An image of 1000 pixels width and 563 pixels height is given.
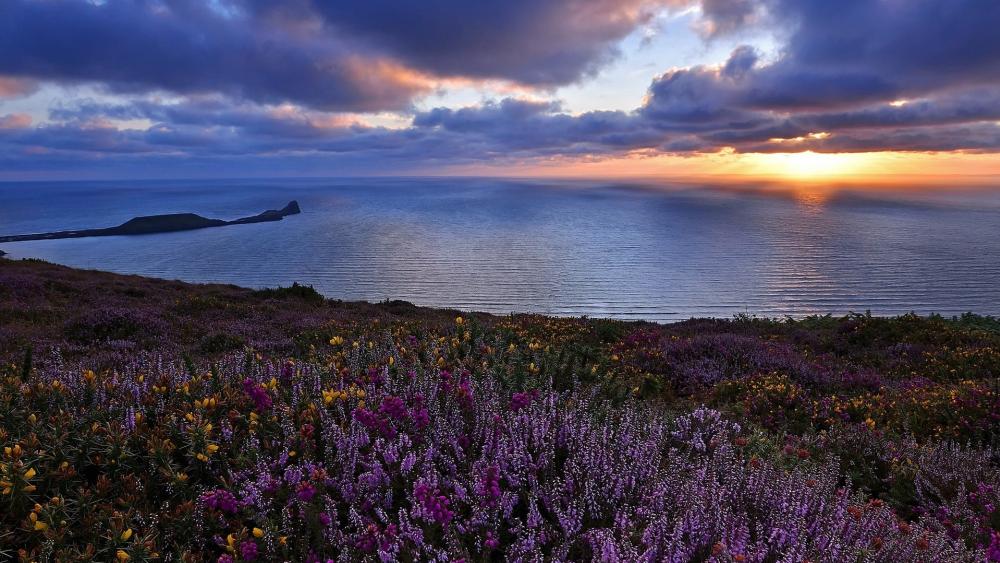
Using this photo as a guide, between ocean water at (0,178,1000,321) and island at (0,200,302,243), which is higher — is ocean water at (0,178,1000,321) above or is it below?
below

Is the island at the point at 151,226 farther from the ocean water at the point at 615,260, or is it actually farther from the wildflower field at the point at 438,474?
the wildflower field at the point at 438,474

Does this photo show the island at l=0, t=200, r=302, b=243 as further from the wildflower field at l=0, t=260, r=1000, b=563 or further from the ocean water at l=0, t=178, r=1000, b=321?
the wildflower field at l=0, t=260, r=1000, b=563

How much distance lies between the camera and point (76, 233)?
448ft

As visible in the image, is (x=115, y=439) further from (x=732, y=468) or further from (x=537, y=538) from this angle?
(x=732, y=468)

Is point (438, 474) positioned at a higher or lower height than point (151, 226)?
lower

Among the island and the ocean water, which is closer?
the ocean water

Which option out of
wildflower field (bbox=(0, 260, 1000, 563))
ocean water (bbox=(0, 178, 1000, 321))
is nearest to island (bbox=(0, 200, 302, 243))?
ocean water (bbox=(0, 178, 1000, 321))

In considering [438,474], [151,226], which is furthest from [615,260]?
[151,226]

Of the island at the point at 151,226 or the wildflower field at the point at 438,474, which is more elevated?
the island at the point at 151,226

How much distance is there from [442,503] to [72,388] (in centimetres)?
413

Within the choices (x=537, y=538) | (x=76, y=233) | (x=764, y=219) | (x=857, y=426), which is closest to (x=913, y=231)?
(x=764, y=219)

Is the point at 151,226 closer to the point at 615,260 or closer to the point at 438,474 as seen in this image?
the point at 615,260

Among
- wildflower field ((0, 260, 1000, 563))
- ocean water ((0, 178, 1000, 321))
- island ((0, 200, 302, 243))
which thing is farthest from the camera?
island ((0, 200, 302, 243))

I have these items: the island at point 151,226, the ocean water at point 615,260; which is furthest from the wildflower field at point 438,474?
the island at point 151,226
